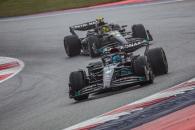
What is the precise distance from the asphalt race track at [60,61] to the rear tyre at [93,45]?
0.93ft

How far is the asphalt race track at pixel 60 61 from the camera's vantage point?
35.6 ft

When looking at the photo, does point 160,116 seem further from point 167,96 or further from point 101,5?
point 101,5

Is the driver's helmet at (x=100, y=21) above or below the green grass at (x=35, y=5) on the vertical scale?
above

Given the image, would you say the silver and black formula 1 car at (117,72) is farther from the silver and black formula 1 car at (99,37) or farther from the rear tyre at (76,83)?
the silver and black formula 1 car at (99,37)

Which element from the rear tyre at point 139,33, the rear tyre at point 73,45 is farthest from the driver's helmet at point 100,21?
the rear tyre at point 73,45

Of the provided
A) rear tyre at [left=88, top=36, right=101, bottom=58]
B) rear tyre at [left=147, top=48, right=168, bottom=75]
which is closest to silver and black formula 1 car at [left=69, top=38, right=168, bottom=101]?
rear tyre at [left=147, top=48, right=168, bottom=75]

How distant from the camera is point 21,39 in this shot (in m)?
26.7

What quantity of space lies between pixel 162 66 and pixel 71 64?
5317 mm

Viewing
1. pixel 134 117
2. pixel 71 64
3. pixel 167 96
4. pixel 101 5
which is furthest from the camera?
pixel 101 5

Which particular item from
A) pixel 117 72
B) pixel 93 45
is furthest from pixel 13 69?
pixel 117 72

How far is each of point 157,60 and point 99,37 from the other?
480 centimetres

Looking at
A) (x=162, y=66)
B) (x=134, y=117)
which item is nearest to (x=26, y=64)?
(x=162, y=66)

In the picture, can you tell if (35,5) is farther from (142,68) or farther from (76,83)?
(142,68)

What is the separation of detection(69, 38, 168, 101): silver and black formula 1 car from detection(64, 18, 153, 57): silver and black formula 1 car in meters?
3.33
